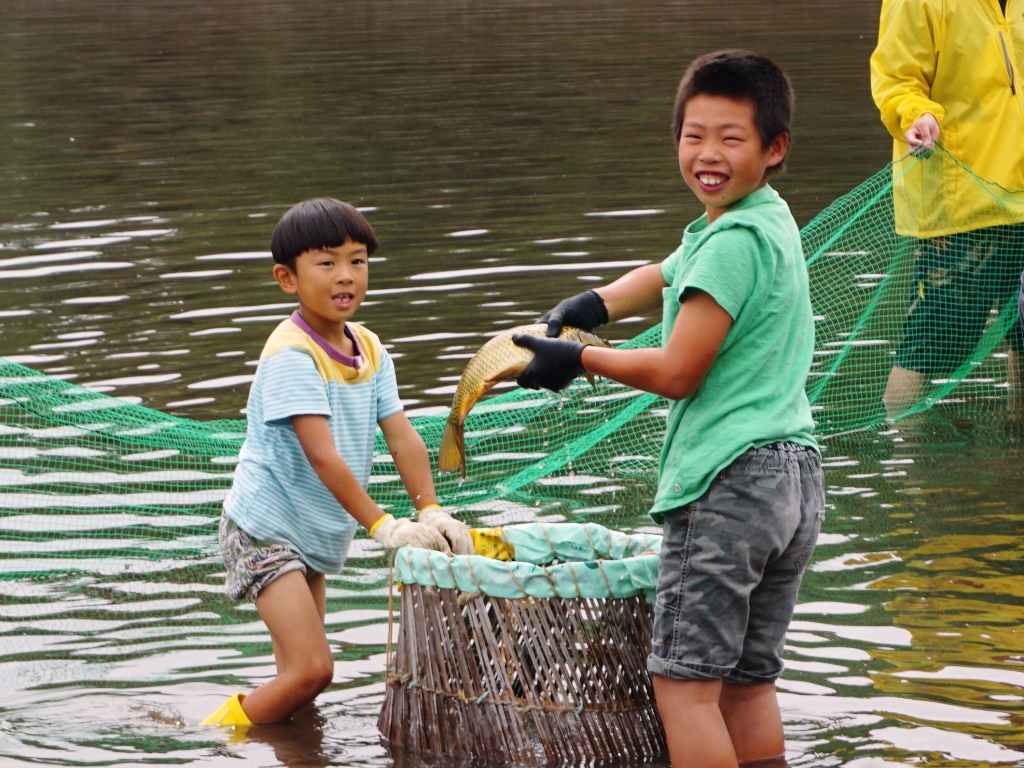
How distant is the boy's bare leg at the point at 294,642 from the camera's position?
4.04 meters

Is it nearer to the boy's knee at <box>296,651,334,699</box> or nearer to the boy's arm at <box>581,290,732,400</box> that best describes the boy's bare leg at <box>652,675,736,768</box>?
the boy's arm at <box>581,290,732,400</box>

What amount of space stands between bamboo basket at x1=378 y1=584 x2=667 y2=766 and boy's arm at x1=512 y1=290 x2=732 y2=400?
61 centimetres

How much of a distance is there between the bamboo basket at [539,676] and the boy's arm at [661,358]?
1.99ft

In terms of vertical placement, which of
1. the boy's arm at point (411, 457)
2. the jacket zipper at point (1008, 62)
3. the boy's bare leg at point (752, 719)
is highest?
the jacket zipper at point (1008, 62)

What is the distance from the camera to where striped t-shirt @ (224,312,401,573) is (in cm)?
407

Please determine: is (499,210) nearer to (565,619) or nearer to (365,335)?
(365,335)

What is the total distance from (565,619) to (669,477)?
499 millimetres

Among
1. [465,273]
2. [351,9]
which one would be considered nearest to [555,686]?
[465,273]

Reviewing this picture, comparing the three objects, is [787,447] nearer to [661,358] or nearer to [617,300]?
[661,358]

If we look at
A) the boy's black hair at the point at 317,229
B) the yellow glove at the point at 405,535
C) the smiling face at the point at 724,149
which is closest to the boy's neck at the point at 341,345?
the boy's black hair at the point at 317,229

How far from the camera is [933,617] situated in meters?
4.77

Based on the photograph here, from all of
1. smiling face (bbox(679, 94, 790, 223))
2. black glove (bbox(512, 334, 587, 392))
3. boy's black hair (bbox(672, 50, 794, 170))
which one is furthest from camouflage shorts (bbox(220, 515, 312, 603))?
boy's black hair (bbox(672, 50, 794, 170))

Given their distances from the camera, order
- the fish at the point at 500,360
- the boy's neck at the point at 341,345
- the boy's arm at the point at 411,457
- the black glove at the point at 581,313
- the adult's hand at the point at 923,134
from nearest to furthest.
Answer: the fish at the point at 500,360 < the black glove at the point at 581,313 < the boy's neck at the point at 341,345 < the boy's arm at the point at 411,457 < the adult's hand at the point at 923,134

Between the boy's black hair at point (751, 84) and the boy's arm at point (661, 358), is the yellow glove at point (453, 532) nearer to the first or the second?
the boy's arm at point (661, 358)
